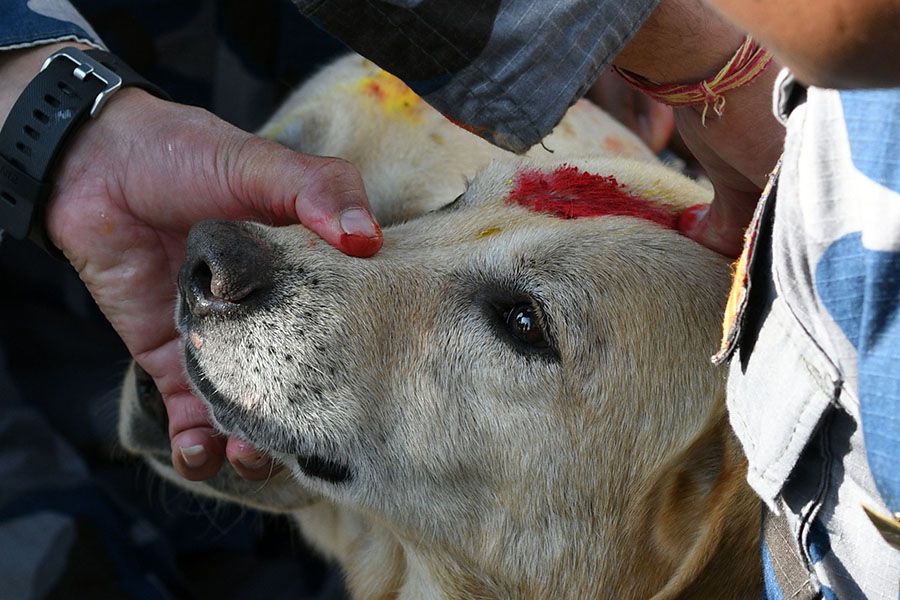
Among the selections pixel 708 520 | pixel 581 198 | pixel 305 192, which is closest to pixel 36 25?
pixel 305 192

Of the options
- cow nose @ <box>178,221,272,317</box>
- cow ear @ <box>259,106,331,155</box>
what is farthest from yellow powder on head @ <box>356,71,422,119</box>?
cow nose @ <box>178,221,272,317</box>

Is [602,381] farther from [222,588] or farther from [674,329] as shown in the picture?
[222,588]

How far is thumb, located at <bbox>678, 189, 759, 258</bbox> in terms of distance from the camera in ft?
6.13

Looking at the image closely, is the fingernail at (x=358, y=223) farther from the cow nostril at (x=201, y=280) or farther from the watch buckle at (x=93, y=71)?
the watch buckle at (x=93, y=71)

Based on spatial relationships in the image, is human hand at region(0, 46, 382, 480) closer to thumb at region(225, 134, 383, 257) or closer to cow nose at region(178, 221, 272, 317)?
thumb at region(225, 134, 383, 257)

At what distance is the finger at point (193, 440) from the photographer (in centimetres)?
219

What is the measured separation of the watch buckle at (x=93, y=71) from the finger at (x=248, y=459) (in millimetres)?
813

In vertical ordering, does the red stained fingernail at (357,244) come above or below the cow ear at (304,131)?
above

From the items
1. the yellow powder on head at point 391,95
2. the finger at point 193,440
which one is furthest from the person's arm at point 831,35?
the yellow powder on head at point 391,95

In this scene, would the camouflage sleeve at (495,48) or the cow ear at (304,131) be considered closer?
the camouflage sleeve at (495,48)

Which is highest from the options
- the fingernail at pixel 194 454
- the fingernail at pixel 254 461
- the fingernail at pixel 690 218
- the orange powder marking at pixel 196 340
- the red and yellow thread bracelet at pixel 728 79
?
the red and yellow thread bracelet at pixel 728 79

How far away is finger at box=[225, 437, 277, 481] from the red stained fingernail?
429mm

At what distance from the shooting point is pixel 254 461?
205 cm

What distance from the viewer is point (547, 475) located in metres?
1.86
